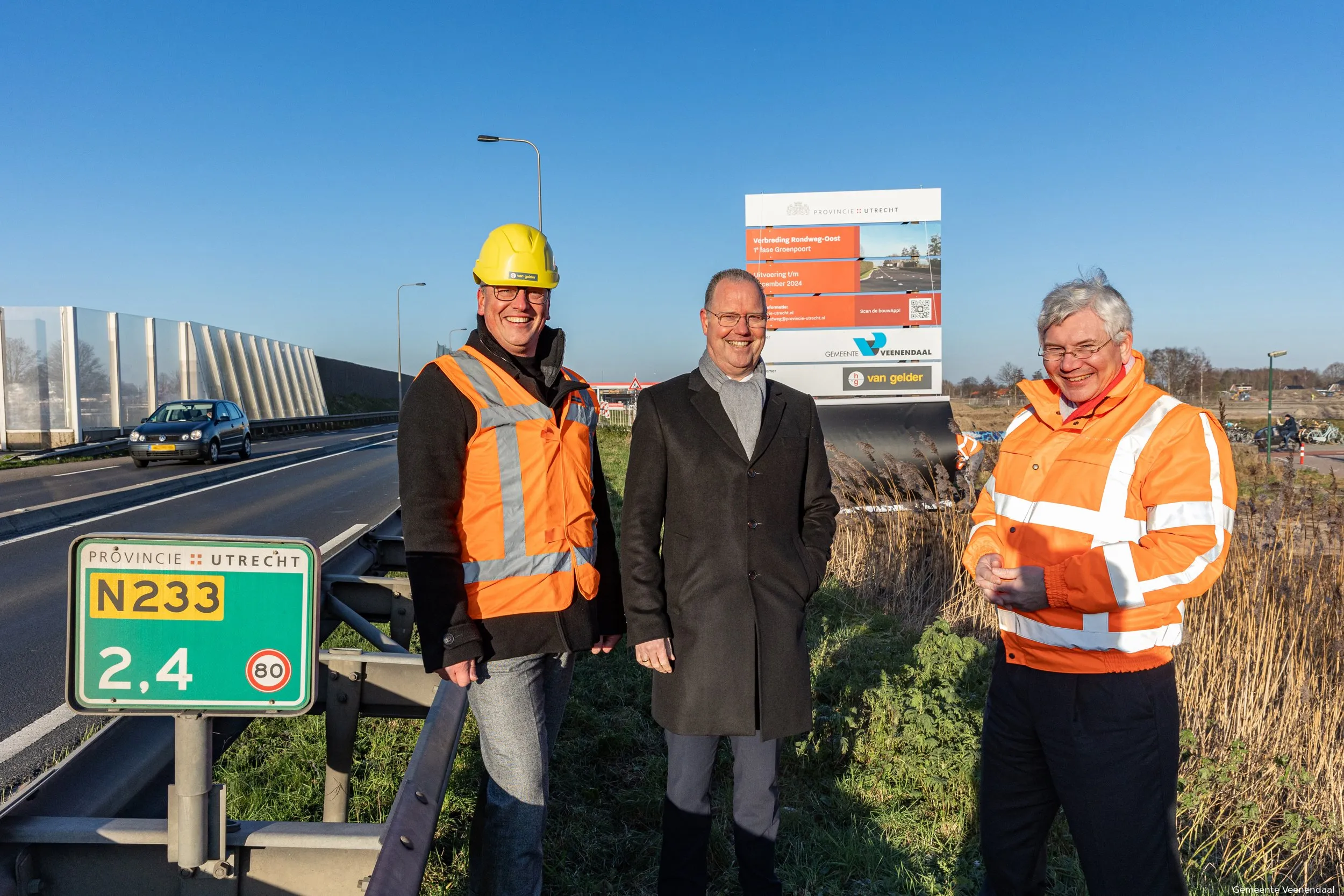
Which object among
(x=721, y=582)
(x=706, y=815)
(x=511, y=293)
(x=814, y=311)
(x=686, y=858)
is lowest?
(x=686, y=858)

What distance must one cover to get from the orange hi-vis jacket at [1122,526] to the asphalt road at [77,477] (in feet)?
43.0

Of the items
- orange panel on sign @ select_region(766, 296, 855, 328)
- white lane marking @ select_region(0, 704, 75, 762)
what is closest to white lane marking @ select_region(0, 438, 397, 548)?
white lane marking @ select_region(0, 704, 75, 762)

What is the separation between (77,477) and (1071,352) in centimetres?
1924

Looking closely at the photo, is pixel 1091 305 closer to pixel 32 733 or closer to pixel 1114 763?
pixel 1114 763

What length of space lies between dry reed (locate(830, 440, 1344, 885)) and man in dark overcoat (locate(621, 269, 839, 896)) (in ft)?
6.13

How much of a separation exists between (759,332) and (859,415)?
705 centimetres

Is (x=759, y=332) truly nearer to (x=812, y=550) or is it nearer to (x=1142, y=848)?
(x=812, y=550)

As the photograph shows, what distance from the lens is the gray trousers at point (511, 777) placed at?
8.10 ft

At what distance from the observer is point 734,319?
2.80 metres

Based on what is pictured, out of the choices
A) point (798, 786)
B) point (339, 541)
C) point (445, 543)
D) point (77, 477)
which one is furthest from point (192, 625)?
point (77, 477)

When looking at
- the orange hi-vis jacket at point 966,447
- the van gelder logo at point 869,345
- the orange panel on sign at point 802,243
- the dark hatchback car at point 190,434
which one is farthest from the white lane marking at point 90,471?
the orange hi-vis jacket at point 966,447

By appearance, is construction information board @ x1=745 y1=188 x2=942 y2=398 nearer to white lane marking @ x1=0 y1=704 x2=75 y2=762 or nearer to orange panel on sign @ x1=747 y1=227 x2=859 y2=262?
orange panel on sign @ x1=747 y1=227 x2=859 y2=262

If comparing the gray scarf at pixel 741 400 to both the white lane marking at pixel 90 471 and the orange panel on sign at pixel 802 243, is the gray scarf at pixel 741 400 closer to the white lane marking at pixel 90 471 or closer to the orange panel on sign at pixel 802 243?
the orange panel on sign at pixel 802 243

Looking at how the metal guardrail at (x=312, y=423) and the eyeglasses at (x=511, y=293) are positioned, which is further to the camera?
the metal guardrail at (x=312, y=423)
